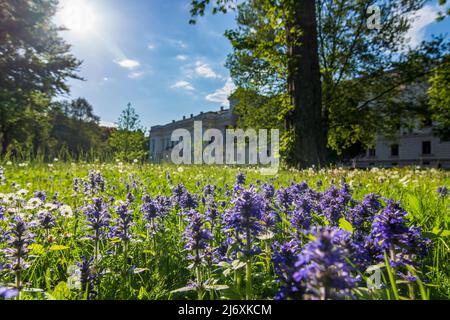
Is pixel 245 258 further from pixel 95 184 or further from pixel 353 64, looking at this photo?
pixel 353 64

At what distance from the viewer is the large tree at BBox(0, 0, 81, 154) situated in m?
27.2

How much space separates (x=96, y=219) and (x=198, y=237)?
92 cm

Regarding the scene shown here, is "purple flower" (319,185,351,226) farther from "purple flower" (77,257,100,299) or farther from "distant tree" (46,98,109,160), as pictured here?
"distant tree" (46,98,109,160)

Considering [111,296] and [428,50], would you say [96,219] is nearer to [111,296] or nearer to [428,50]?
[111,296]

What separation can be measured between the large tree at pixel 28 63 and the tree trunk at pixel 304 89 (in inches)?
959

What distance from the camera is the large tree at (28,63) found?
89.2 feet

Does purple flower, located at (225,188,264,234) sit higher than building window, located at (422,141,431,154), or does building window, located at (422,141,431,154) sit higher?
building window, located at (422,141,431,154)

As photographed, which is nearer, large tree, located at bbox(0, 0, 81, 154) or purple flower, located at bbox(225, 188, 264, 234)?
purple flower, located at bbox(225, 188, 264, 234)

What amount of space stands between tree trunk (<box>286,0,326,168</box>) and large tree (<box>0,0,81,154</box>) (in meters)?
24.4

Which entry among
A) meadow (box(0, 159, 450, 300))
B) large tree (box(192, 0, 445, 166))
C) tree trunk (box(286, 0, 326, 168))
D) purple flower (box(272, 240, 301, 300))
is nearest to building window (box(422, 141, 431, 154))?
large tree (box(192, 0, 445, 166))

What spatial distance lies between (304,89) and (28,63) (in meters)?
29.3

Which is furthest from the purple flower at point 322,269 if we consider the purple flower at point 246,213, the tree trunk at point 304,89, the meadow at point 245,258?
the tree trunk at point 304,89

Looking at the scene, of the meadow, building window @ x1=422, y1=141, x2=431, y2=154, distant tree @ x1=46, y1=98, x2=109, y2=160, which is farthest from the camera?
distant tree @ x1=46, y1=98, x2=109, y2=160

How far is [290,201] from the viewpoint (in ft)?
10.6
